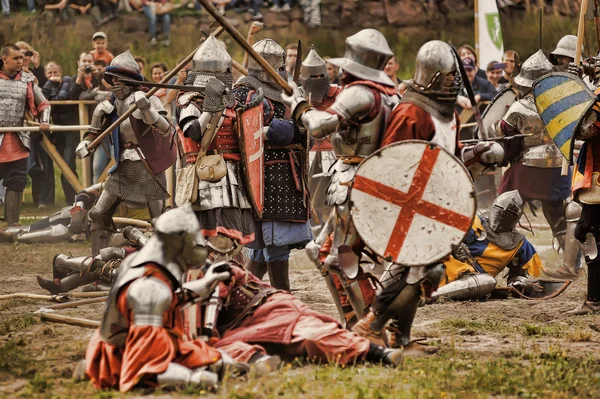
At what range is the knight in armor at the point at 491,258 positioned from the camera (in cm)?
924

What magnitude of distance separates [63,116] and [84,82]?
1.54ft

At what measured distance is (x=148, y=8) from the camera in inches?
711

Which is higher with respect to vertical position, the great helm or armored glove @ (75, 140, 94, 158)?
the great helm

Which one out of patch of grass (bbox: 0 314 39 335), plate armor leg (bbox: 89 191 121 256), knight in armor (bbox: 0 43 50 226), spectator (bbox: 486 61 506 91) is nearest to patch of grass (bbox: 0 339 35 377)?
patch of grass (bbox: 0 314 39 335)

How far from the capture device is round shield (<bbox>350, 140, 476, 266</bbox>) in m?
6.53

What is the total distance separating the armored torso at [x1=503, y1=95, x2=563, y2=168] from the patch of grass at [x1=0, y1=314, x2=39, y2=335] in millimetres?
4044

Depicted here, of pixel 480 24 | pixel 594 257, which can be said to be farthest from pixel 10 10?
pixel 594 257

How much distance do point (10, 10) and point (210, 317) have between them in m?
11.7

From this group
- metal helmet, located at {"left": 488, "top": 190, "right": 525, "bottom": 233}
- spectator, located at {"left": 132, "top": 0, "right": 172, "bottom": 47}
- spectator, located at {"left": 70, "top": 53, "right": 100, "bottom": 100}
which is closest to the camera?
metal helmet, located at {"left": 488, "top": 190, "right": 525, "bottom": 233}

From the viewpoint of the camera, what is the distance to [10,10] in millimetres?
17219

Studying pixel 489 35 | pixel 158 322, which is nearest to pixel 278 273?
pixel 158 322

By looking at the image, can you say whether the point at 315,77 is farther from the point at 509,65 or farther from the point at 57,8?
the point at 57,8

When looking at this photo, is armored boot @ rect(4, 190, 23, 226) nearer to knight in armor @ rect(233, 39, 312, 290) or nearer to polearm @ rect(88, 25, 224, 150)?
polearm @ rect(88, 25, 224, 150)

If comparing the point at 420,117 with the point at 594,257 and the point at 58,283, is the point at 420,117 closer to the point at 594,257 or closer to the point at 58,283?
the point at 594,257
